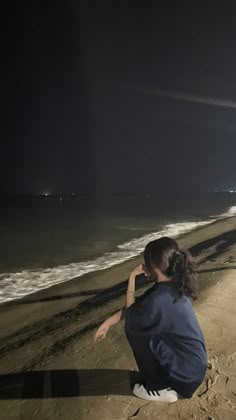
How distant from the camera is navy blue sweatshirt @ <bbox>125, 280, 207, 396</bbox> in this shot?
2.92 meters

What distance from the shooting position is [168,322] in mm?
2939

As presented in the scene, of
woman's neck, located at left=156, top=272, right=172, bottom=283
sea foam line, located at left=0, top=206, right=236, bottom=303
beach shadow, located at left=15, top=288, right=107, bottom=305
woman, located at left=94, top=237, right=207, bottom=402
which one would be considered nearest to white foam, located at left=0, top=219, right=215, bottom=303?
sea foam line, located at left=0, top=206, right=236, bottom=303

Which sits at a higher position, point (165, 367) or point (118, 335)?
point (165, 367)

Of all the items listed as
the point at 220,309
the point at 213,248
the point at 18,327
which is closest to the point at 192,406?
the point at 220,309

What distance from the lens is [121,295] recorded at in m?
7.84

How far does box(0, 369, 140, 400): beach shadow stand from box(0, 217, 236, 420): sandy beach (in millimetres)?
10

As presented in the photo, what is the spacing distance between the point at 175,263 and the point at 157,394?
1298 millimetres

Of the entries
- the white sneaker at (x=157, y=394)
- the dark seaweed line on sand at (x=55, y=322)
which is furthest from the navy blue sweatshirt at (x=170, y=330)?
the dark seaweed line on sand at (x=55, y=322)

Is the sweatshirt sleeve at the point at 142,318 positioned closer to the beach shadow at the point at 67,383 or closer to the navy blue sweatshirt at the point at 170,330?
the navy blue sweatshirt at the point at 170,330

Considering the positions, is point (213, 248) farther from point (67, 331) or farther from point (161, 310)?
point (161, 310)

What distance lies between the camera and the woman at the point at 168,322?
9.55 ft

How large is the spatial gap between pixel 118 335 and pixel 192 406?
1930 mm

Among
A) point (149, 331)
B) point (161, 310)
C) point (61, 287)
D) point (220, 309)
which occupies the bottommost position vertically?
point (61, 287)

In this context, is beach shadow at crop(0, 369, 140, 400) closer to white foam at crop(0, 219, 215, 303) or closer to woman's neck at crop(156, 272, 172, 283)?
woman's neck at crop(156, 272, 172, 283)
